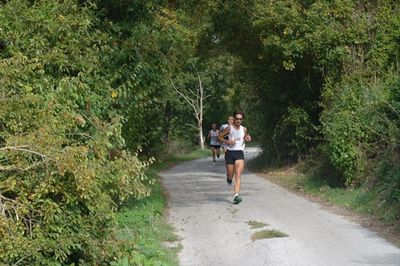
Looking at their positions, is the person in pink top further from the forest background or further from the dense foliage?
the dense foliage

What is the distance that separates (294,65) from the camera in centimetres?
1878

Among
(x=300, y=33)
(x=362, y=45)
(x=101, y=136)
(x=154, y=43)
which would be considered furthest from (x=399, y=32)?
(x=101, y=136)

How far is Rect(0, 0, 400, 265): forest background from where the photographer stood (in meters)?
6.68

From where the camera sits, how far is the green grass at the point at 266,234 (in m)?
9.96

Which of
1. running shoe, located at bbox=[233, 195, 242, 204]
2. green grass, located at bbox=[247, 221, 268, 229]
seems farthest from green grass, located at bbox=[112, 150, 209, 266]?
running shoe, located at bbox=[233, 195, 242, 204]

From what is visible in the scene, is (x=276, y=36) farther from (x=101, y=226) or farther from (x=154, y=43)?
(x=101, y=226)

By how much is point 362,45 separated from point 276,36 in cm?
248

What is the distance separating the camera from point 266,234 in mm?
10055

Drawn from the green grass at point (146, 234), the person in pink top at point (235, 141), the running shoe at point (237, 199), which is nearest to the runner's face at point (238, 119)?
the person in pink top at point (235, 141)

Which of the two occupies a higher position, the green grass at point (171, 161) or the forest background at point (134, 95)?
the forest background at point (134, 95)

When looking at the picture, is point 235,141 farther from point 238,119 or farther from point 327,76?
point 327,76

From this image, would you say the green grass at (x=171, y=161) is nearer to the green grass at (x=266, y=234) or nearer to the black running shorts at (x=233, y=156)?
the black running shorts at (x=233, y=156)

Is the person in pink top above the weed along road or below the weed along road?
above

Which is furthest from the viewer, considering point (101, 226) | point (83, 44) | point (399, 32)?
point (399, 32)
